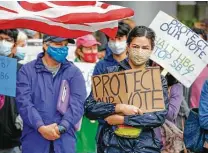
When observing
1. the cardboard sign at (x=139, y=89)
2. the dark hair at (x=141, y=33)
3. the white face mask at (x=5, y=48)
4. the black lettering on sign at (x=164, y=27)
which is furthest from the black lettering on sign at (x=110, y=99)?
the black lettering on sign at (x=164, y=27)

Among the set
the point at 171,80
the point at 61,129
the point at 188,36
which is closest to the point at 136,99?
the point at 61,129

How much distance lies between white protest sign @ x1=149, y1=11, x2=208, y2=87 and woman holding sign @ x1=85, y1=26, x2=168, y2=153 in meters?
1.51

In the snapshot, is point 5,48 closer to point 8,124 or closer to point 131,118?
point 8,124

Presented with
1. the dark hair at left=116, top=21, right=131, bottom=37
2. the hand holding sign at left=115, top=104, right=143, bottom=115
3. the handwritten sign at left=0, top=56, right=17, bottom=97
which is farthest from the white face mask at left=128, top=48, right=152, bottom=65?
the dark hair at left=116, top=21, right=131, bottom=37

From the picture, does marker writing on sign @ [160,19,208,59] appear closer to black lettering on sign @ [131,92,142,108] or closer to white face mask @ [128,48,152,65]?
A: white face mask @ [128,48,152,65]

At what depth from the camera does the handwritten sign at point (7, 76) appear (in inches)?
257

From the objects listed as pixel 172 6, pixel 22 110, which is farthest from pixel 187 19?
pixel 22 110

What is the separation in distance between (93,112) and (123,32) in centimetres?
211

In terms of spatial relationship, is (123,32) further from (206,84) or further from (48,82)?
(206,84)

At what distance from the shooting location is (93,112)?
19.9ft

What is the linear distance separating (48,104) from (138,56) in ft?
3.73

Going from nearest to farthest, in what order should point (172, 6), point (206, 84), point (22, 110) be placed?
point (206, 84), point (22, 110), point (172, 6)

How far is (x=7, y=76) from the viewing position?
21.5 ft

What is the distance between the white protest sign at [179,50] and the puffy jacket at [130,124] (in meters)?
1.55
